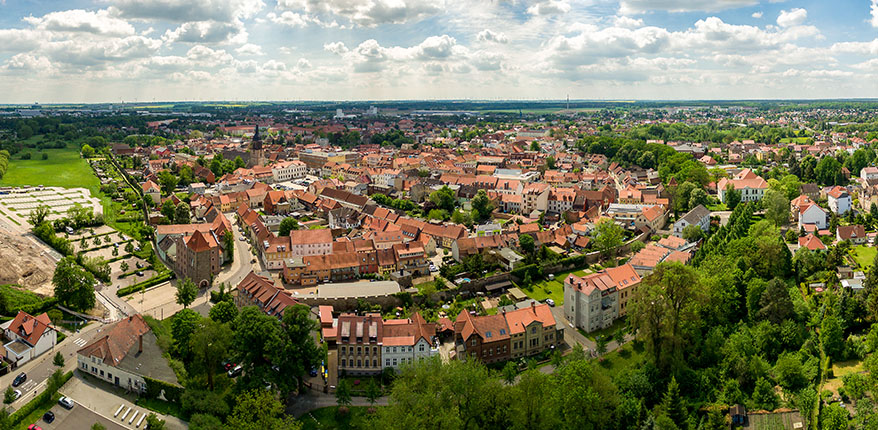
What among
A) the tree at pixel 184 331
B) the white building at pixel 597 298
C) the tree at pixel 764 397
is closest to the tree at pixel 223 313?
the tree at pixel 184 331

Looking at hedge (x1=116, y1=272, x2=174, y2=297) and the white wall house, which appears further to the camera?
the white wall house

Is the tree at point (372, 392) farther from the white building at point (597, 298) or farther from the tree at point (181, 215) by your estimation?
the tree at point (181, 215)

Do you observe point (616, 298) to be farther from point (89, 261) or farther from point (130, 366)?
point (89, 261)

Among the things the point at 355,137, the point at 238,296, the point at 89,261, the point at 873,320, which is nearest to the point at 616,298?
the point at 873,320

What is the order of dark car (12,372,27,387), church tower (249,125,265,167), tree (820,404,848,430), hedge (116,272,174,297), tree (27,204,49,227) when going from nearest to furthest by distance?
tree (820,404,848,430) < dark car (12,372,27,387) < hedge (116,272,174,297) < tree (27,204,49,227) < church tower (249,125,265,167)

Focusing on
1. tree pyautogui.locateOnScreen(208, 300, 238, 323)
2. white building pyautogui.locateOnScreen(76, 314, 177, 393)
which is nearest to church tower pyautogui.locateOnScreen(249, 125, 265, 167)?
tree pyautogui.locateOnScreen(208, 300, 238, 323)

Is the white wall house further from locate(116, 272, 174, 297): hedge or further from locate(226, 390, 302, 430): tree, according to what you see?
locate(116, 272, 174, 297): hedge
